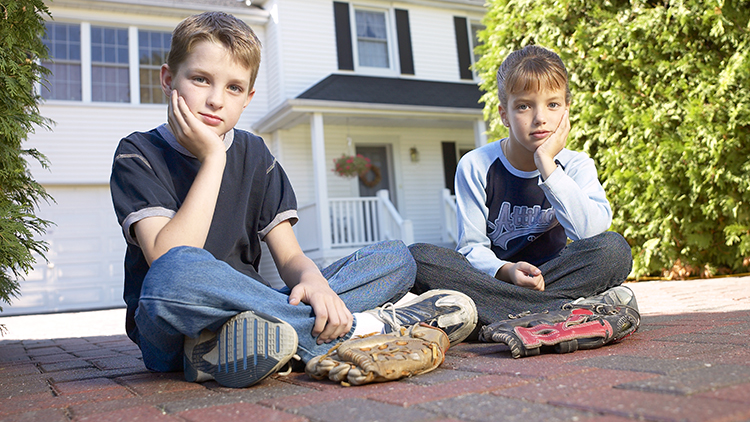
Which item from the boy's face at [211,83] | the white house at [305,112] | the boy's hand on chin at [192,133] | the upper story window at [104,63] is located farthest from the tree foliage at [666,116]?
the upper story window at [104,63]

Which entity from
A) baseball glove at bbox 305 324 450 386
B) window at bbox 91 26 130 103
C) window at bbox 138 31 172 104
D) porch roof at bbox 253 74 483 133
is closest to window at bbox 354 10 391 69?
porch roof at bbox 253 74 483 133

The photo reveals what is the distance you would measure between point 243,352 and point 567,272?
52.4 inches

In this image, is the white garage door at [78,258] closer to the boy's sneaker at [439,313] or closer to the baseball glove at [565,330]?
the boy's sneaker at [439,313]

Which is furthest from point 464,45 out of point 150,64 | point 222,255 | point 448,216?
point 222,255

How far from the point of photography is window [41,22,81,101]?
9.77 metres

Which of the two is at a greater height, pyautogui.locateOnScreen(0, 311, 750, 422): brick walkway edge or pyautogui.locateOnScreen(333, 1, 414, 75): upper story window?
pyautogui.locateOnScreen(333, 1, 414, 75): upper story window

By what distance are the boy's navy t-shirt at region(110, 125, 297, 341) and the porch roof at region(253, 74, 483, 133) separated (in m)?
7.43

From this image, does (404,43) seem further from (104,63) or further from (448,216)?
(104,63)

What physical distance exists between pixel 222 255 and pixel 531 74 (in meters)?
1.45

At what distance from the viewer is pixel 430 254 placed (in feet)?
7.63

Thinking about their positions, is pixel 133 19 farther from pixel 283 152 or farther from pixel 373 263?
pixel 373 263

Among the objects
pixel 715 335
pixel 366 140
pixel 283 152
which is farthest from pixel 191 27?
pixel 366 140

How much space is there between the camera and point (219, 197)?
1980 millimetres

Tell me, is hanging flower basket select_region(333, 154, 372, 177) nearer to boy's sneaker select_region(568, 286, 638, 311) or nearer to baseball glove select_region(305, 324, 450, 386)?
boy's sneaker select_region(568, 286, 638, 311)
